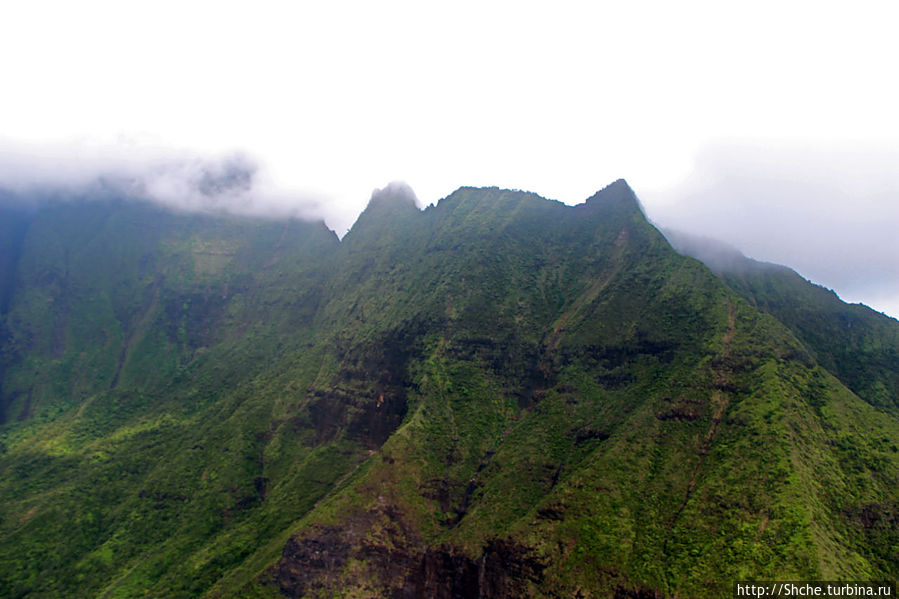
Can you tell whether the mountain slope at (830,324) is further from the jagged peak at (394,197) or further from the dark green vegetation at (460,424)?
the jagged peak at (394,197)

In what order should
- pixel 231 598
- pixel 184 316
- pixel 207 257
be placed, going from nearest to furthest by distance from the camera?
pixel 231 598 → pixel 184 316 → pixel 207 257

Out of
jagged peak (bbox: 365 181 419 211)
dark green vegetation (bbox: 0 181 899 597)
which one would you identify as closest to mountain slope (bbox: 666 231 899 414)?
dark green vegetation (bbox: 0 181 899 597)

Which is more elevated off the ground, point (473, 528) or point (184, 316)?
point (184, 316)

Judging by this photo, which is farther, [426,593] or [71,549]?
[71,549]

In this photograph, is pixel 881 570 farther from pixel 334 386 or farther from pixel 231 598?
pixel 334 386

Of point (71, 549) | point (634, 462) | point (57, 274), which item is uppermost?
point (57, 274)

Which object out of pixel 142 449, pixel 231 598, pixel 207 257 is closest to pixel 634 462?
pixel 231 598

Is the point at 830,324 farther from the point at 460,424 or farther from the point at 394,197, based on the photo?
the point at 394,197

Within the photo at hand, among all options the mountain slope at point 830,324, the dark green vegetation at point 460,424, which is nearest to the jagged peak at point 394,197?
the dark green vegetation at point 460,424
